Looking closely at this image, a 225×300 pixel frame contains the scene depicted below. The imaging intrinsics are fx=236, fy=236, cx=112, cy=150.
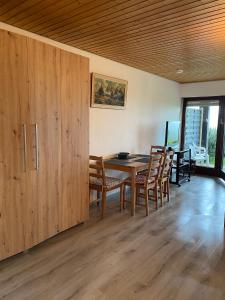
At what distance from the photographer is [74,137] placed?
2.88m

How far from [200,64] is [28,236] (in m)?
3.97

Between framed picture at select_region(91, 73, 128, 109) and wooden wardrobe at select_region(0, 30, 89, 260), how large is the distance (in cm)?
88

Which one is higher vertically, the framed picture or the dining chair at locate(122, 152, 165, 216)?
the framed picture

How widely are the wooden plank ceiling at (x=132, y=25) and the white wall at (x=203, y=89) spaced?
81.3 inches

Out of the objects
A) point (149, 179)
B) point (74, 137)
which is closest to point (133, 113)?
point (149, 179)

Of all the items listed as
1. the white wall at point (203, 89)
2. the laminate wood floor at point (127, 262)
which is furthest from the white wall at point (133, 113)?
the laminate wood floor at point (127, 262)

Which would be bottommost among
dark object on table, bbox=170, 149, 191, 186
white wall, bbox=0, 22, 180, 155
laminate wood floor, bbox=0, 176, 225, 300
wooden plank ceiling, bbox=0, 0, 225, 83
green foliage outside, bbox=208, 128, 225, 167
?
laminate wood floor, bbox=0, 176, 225, 300

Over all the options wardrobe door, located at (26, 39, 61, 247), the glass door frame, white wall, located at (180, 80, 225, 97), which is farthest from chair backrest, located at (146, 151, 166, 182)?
white wall, located at (180, 80, 225, 97)

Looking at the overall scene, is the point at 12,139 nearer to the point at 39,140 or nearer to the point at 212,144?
the point at 39,140

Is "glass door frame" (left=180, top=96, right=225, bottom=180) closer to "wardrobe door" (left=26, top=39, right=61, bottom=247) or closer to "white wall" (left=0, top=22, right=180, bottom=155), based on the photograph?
"white wall" (left=0, top=22, right=180, bottom=155)

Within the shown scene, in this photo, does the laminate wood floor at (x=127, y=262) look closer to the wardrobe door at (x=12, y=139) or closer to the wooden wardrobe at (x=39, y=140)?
the wooden wardrobe at (x=39, y=140)

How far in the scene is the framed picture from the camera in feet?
12.6

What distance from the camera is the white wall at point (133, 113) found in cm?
400

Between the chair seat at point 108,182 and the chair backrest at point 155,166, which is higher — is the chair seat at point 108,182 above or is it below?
below
